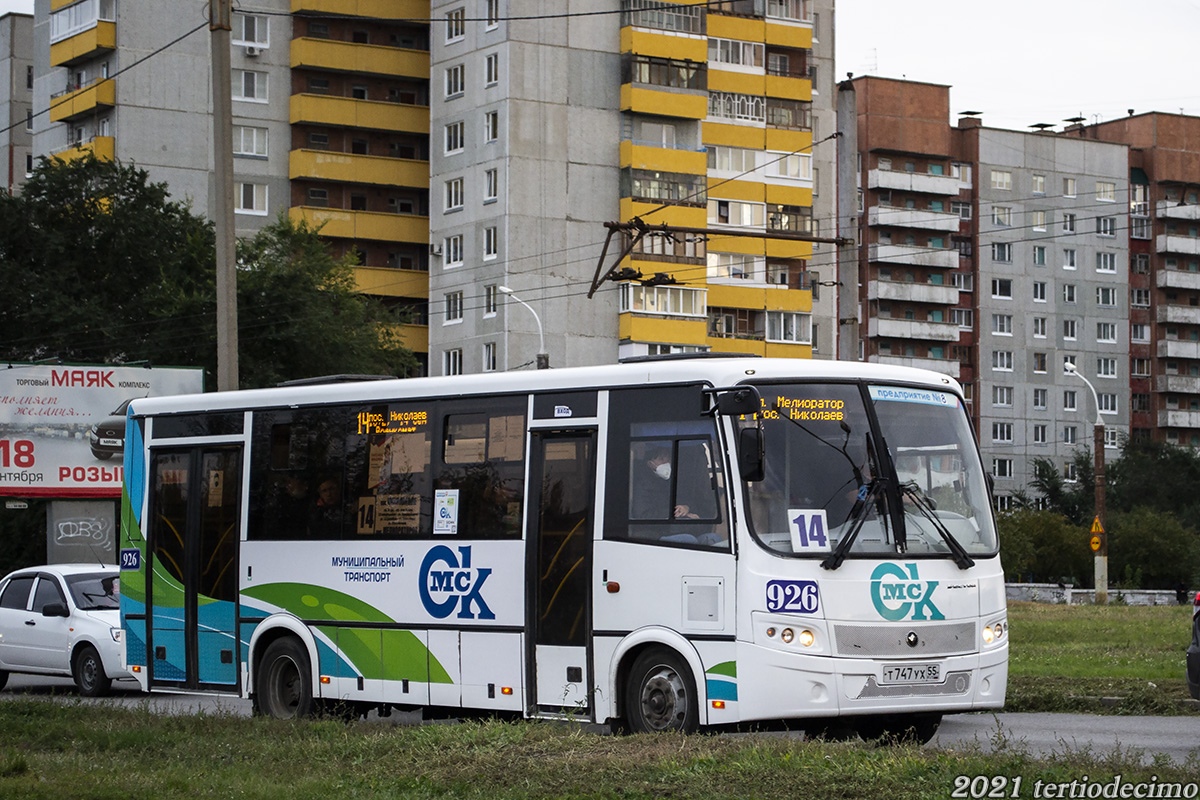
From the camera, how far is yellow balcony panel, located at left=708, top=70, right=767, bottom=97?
286 feet

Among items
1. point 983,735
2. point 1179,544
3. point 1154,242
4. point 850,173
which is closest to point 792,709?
point 983,735

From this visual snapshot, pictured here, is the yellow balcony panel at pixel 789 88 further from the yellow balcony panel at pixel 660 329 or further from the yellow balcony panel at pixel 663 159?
the yellow balcony panel at pixel 660 329

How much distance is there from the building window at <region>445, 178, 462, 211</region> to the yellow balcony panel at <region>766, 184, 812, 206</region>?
14.6 meters

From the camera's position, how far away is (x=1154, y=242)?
13100 cm

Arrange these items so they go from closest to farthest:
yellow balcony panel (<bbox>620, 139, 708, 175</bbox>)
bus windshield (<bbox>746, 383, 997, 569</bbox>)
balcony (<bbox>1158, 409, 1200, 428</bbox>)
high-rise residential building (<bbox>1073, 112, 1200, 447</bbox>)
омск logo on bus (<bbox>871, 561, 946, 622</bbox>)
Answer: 1. омск logo on bus (<bbox>871, 561, 946, 622</bbox>)
2. bus windshield (<bbox>746, 383, 997, 569</bbox>)
3. yellow balcony panel (<bbox>620, 139, 708, 175</bbox>)
4. balcony (<bbox>1158, 409, 1200, 428</bbox>)
5. high-rise residential building (<bbox>1073, 112, 1200, 447</bbox>)

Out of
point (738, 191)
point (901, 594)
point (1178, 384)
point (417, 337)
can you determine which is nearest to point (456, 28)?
point (417, 337)

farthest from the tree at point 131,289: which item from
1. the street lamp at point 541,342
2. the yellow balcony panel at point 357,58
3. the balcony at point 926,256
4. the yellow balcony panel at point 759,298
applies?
the balcony at point 926,256

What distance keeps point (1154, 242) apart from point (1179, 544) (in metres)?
44.4

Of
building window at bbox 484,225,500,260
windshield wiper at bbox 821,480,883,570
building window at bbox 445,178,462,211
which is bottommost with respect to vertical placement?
windshield wiper at bbox 821,480,883,570

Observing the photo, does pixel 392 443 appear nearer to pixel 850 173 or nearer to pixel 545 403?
pixel 545 403

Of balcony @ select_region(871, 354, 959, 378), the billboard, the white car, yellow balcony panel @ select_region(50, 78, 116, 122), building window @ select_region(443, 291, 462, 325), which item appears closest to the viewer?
the white car

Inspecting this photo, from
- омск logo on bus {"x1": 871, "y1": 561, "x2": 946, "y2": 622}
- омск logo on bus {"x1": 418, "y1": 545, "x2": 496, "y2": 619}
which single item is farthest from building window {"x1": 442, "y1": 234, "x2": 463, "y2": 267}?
омск logo on bus {"x1": 871, "y1": 561, "x2": 946, "y2": 622}

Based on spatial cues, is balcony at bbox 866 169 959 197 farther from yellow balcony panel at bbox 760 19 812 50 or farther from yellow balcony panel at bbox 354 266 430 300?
yellow balcony panel at bbox 354 266 430 300

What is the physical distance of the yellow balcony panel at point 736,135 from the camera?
285 feet
